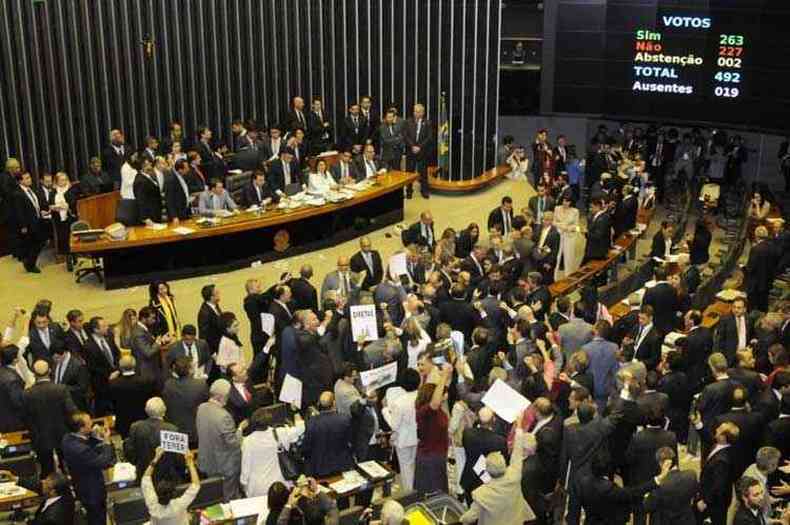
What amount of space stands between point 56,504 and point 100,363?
2919mm

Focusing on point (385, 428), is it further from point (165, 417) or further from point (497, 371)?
point (165, 417)

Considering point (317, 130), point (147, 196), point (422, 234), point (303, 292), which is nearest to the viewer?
point (303, 292)

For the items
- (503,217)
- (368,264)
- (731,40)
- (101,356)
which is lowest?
(101,356)

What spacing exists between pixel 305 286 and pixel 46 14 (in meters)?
8.00

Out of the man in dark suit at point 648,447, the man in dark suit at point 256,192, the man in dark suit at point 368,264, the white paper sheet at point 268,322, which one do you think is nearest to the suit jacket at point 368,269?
the man in dark suit at point 368,264

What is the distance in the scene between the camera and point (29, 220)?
16.3m

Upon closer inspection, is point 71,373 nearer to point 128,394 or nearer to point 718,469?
point 128,394

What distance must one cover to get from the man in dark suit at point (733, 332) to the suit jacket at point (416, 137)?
29.1 ft

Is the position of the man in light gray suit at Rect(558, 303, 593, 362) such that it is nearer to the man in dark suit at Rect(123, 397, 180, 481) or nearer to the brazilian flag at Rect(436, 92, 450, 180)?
the man in dark suit at Rect(123, 397, 180, 481)

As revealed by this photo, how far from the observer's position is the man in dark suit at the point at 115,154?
17.4m

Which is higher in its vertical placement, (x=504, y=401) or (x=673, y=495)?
(x=504, y=401)

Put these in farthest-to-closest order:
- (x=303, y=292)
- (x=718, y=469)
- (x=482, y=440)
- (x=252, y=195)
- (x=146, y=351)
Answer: (x=252, y=195) → (x=303, y=292) → (x=146, y=351) → (x=482, y=440) → (x=718, y=469)

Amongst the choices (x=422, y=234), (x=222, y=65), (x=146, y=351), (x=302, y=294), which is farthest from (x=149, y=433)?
(x=222, y=65)

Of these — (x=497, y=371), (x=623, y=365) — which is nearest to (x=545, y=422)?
(x=497, y=371)
